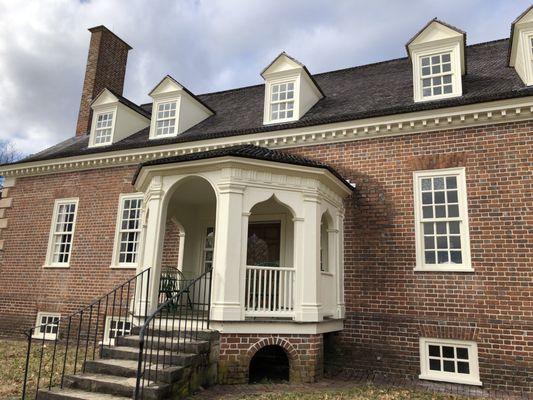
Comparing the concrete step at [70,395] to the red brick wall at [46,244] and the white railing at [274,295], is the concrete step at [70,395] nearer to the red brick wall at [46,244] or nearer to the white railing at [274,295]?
the white railing at [274,295]

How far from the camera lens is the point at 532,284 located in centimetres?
812

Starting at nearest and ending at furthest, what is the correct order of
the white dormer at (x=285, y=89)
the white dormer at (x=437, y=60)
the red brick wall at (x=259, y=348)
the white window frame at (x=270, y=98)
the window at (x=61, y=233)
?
1. the red brick wall at (x=259, y=348)
2. the white dormer at (x=437, y=60)
3. the white window frame at (x=270, y=98)
4. the white dormer at (x=285, y=89)
5. the window at (x=61, y=233)

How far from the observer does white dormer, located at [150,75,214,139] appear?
13.4m

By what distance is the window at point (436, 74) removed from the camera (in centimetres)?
1023

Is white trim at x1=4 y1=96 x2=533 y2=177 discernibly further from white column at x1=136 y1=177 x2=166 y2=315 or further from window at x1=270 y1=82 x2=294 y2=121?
white column at x1=136 y1=177 x2=166 y2=315

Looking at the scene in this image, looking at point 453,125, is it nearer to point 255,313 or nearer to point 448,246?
point 448,246

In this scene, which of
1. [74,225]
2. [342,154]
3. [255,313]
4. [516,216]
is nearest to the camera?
[255,313]

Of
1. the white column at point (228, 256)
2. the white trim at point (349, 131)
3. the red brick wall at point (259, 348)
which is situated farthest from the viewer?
the white trim at point (349, 131)

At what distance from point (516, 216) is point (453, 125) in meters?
2.39

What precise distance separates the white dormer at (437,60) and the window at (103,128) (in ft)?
32.4

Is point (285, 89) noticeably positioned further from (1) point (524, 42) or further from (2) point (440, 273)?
(2) point (440, 273)

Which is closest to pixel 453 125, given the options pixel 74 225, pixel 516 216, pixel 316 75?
pixel 516 216

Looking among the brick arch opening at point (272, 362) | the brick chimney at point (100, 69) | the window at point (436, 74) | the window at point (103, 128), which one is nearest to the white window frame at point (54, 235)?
the window at point (103, 128)

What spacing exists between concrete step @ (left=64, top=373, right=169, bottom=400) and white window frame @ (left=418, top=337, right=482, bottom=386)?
5402 mm
